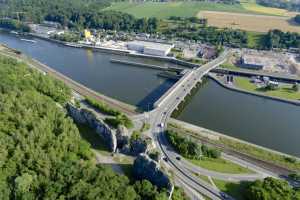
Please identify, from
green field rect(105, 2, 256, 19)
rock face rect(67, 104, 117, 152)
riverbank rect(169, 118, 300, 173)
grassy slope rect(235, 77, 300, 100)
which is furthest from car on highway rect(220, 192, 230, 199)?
green field rect(105, 2, 256, 19)

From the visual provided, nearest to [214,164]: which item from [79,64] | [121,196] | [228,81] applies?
[121,196]

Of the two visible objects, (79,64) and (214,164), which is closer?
(214,164)

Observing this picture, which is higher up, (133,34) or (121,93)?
(133,34)

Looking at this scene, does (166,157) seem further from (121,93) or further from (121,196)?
(121,93)

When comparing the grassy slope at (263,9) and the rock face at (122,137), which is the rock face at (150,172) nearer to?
the rock face at (122,137)

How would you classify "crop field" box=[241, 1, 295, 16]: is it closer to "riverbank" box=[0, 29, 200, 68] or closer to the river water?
"riverbank" box=[0, 29, 200, 68]

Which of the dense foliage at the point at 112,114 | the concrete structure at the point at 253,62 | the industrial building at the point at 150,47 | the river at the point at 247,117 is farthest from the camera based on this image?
the industrial building at the point at 150,47

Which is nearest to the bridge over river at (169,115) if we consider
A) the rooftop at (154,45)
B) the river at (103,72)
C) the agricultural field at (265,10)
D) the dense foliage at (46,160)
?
the river at (103,72)
